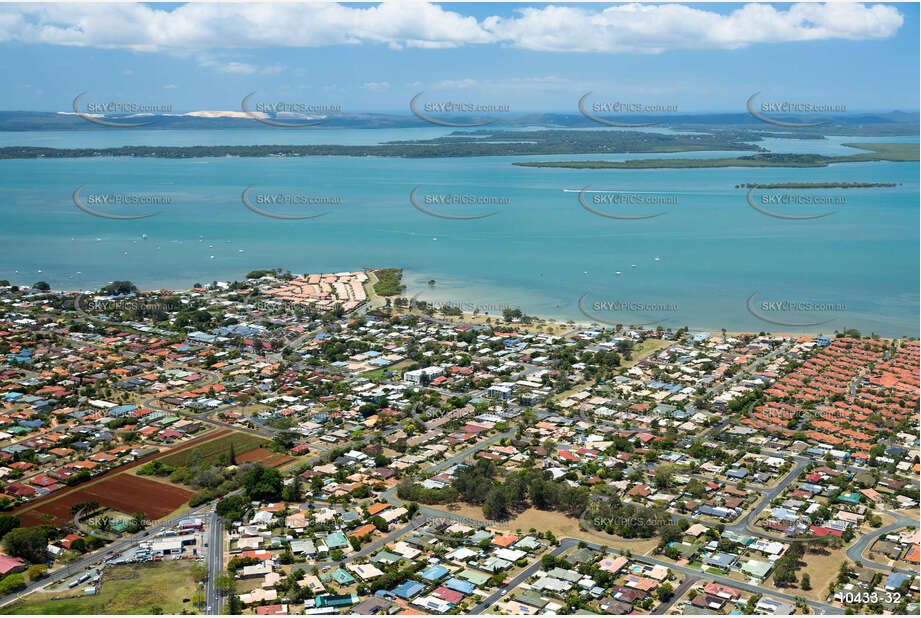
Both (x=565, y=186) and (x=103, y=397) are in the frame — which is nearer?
(x=103, y=397)

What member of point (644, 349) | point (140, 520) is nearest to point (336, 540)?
point (140, 520)

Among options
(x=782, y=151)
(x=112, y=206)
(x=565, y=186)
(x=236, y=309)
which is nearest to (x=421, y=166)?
(x=565, y=186)

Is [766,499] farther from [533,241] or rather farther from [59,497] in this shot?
[533,241]

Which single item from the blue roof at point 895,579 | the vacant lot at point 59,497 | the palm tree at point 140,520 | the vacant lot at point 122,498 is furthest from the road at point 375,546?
the blue roof at point 895,579

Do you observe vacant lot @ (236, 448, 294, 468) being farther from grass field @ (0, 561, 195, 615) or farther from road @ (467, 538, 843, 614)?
road @ (467, 538, 843, 614)

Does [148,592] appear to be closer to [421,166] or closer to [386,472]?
[386,472]

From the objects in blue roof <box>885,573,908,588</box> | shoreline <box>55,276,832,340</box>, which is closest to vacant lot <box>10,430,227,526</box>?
shoreline <box>55,276,832,340</box>
